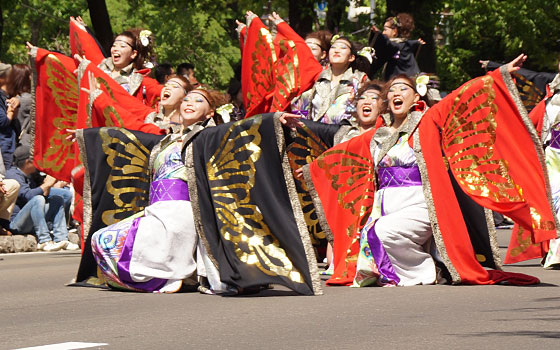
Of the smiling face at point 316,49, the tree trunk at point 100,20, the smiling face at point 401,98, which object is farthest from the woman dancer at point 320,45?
the tree trunk at point 100,20

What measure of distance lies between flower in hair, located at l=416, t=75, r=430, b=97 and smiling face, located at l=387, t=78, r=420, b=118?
55 mm

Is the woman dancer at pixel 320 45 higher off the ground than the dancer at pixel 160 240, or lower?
higher

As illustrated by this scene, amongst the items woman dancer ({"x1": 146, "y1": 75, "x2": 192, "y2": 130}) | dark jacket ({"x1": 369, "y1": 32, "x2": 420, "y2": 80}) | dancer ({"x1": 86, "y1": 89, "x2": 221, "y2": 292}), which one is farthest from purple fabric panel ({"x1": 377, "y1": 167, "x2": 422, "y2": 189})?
dark jacket ({"x1": 369, "y1": 32, "x2": 420, "y2": 80})

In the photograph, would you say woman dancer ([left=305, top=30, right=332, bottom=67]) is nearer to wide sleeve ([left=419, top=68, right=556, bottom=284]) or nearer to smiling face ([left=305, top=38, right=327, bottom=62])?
smiling face ([left=305, top=38, right=327, bottom=62])

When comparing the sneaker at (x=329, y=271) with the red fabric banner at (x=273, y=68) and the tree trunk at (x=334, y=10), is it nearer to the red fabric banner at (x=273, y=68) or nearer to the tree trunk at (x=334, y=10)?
the red fabric banner at (x=273, y=68)

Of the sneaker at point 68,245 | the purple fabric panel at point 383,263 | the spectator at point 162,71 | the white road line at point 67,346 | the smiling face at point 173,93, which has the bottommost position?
the sneaker at point 68,245

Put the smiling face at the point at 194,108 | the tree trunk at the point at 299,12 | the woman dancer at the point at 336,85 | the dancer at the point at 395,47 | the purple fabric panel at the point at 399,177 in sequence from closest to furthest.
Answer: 1. the purple fabric panel at the point at 399,177
2. the smiling face at the point at 194,108
3. the woman dancer at the point at 336,85
4. the dancer at the point at 395,47
5. the tree trunk at the point at 299,12

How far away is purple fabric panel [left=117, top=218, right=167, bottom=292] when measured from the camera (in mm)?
8750

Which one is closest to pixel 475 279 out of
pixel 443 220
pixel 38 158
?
pixel 443 220

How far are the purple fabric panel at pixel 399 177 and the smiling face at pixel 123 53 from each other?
132 inches

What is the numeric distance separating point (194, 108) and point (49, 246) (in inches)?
192

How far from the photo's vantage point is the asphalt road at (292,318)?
604 cm

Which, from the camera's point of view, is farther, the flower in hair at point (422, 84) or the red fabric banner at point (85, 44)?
the red fabric banner at point (85, 44)

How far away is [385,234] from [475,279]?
2.34 ft
